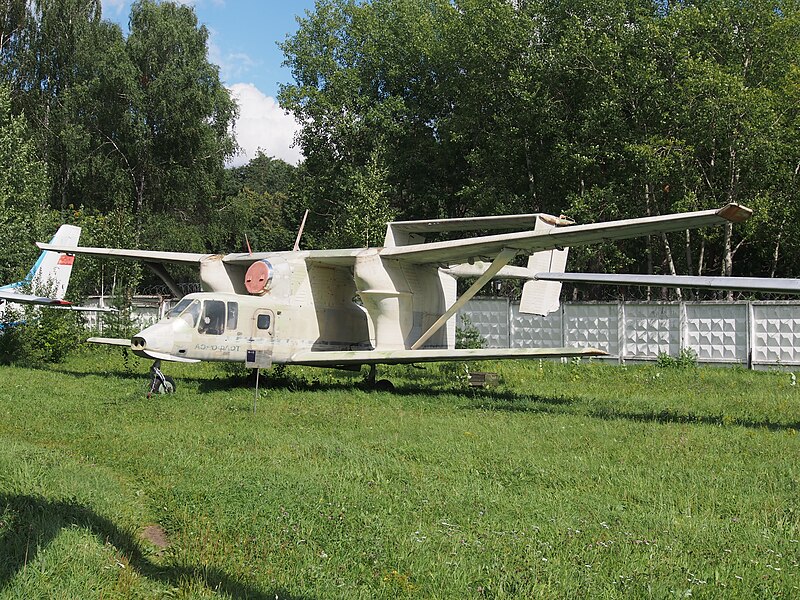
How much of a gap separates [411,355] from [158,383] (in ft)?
16.1

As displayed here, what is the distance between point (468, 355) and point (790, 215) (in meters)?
18.0

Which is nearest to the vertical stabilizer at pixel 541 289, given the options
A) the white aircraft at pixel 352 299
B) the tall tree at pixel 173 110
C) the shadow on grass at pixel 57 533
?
the white aircraft at pixel 352 299

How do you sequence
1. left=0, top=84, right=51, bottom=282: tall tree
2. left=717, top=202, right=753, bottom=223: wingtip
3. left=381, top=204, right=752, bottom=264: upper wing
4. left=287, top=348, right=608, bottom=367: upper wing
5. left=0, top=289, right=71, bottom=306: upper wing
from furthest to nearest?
left=0, top=84, right=51, bottom=282: tall tree, left=0, top=289, right=71, bottom=306: upper wing, left=287, top=348, right=608, bottom=367: upper wing, left=381, top=204, right=752, bottom=264: upper wing, left=717, top=202, right=753, bottom=223: wingtip

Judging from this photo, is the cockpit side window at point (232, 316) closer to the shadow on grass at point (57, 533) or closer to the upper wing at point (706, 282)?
the upper wing at point (706, 282)

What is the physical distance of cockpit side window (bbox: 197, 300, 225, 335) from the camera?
14.5m

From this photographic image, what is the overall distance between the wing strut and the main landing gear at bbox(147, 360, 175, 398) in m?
5.06

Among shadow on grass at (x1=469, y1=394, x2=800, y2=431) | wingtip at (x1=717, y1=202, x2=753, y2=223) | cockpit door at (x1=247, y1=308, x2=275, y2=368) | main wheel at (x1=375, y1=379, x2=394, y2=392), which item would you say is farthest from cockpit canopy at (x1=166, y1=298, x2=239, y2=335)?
wingtip at (x1=717, y1=202, x2=753, y2=223)

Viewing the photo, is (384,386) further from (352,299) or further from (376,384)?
(352,299)

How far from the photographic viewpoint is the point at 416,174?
136ft

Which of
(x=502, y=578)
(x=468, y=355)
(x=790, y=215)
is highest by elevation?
(x=790, y=215)

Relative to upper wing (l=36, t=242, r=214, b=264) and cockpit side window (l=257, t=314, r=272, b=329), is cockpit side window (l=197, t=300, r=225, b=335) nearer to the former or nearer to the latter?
cockpit side window (l=257, t=314, r=272, b=329)

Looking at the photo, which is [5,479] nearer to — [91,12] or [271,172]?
[91,12]

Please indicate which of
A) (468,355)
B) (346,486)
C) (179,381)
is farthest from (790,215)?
(346,486)

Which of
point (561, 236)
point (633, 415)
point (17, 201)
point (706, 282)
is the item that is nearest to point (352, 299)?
point (561, 236)
